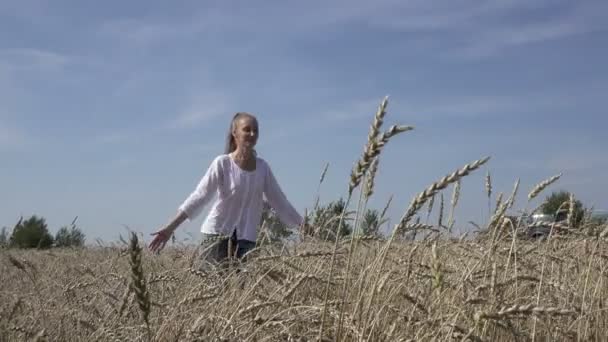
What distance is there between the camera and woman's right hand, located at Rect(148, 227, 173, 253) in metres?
5.53

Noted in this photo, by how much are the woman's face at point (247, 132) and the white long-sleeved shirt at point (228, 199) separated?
17 cm

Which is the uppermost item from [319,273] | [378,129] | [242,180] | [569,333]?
[242,180]

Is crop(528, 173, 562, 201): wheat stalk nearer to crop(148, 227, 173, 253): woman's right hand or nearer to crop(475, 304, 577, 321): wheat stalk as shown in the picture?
crop(475, 304, 577, 321): wheat stalk

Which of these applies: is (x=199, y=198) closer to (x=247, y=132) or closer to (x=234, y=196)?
(x=234, y=196)

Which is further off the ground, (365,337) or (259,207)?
(259,207)

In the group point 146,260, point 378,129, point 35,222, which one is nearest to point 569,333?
point 378,129

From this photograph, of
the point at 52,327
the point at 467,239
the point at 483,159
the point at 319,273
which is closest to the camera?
the point at 483,159

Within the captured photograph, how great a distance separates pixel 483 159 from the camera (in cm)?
185

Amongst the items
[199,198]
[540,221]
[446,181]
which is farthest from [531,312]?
[199,198]

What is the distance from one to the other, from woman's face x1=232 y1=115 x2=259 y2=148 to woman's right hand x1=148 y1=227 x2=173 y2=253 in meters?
0.90

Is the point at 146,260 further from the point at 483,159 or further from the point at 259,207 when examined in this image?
the point at 483,159

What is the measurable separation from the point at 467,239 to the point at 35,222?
70.6 feet

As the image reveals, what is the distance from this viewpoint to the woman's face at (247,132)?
5992 millimetres

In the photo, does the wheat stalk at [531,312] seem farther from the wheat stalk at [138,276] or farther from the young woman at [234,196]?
the young woman at [234,196]
